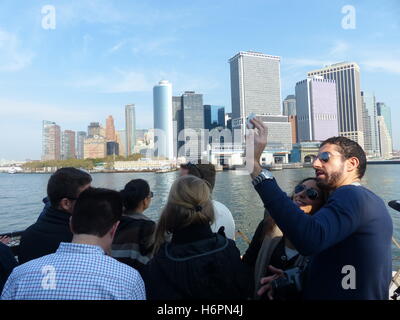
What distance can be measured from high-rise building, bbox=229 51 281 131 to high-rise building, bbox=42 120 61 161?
59746 mm

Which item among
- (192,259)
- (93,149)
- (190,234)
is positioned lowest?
(192,259)

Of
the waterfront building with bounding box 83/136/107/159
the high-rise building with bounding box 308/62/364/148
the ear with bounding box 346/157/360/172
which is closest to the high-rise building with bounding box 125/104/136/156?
the waterfront building with bounding box 83/136/107/159

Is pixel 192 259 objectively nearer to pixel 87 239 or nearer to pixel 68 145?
pixel 87 239

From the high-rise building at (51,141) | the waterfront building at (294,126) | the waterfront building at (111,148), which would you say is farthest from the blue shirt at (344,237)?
the waterfront building at (111,148)

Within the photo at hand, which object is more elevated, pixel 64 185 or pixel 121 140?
pixel 121 140

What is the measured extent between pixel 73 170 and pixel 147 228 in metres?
0.98

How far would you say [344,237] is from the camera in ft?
4.25

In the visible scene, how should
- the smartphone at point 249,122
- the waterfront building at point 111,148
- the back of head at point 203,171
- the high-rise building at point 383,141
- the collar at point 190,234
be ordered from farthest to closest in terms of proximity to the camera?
1. the high-rise building at point 383,141
2. the waterfront building at point 111,148
3. the back of head at point 203,171
4. the collar at point 190,234
5. the smartphone at point 249,122

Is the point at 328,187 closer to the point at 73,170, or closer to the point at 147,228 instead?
the point at 147,228

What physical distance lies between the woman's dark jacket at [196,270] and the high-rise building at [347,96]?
8588cm

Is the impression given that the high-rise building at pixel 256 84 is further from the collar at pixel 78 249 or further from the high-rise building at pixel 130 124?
the collar at pixel 78 249

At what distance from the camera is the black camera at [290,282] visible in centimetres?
169

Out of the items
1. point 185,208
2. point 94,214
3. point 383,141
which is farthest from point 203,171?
point 383,141

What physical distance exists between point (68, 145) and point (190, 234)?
5391 inches
